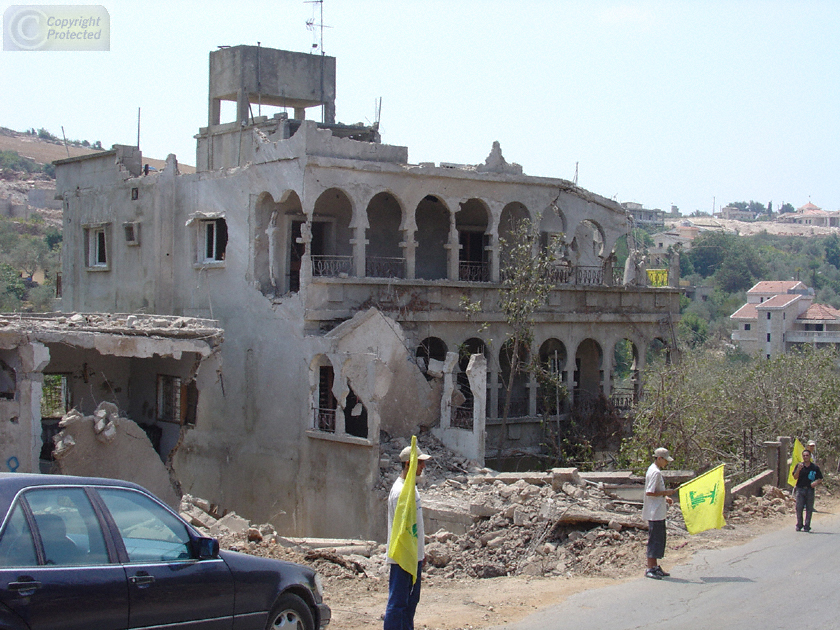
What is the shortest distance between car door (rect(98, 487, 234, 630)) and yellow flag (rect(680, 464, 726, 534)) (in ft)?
23.5

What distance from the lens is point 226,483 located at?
22766 millimetres

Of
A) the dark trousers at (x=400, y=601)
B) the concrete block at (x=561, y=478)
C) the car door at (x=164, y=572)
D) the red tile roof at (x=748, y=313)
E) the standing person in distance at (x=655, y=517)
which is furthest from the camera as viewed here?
the red tile roof at (x=748, y=313)

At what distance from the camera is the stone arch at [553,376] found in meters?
24.6

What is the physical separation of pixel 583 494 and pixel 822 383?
8.47 m

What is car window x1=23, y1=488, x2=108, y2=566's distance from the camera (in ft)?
19.6

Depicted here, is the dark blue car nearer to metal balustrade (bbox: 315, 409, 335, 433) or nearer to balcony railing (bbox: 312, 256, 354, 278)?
metal balustrade (bbox: 315, 409, 335, 433)

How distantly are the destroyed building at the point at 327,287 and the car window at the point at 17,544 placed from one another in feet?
42.8

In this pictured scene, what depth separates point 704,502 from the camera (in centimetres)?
1225

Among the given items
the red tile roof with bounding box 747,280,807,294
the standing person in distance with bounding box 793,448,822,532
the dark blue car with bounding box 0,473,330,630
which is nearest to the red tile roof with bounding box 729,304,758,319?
the red tile roof with bounding box 747,280,807,294

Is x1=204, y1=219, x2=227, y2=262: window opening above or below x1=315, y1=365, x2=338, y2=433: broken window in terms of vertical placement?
above

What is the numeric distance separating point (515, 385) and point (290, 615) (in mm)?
18985

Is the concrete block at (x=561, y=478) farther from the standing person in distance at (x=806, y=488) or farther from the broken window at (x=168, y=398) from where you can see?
the broken window at (x=168, y=398)

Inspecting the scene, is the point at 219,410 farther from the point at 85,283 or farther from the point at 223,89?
the point at 223,89

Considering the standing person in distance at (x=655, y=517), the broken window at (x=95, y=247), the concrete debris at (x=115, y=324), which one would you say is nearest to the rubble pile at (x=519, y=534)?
the standing person in distance at (x=655, y=517)
